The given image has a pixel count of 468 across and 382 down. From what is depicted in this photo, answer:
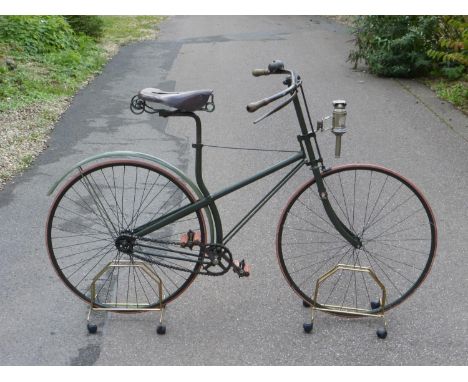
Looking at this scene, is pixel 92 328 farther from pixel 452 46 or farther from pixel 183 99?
pixel 452 46

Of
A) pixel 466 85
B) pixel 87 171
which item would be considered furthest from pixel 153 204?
pixel 466 85

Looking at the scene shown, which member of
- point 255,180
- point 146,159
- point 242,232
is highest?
point 146,159

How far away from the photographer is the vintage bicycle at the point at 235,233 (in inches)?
154

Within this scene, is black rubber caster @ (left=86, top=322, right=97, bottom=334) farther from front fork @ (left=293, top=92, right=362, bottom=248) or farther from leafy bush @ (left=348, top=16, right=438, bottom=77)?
leafy bush @ (left=348, top=16, right=438, bottom=77)

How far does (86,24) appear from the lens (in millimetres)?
14695

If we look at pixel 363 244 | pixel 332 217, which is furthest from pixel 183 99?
pixel 363 244

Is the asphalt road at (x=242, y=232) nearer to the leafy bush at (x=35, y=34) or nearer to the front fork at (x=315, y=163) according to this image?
the front fork at (x=315, y=163)

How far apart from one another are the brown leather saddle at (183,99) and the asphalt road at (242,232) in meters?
1.37

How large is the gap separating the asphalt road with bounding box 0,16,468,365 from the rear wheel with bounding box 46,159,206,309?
16 cm

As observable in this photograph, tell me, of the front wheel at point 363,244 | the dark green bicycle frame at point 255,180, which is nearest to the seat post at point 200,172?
the dark green bicycle frame at point 255,180

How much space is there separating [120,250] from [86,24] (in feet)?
38.3

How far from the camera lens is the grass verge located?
7.47 metres

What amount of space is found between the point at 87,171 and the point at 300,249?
75.9 inches

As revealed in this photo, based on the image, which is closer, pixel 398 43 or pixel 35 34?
pixel 398 43
